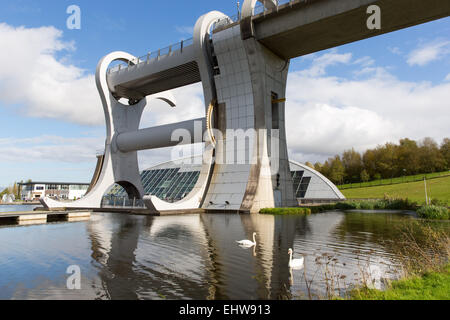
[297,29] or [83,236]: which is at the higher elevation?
[297,29]

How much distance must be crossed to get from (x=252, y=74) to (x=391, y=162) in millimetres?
69185

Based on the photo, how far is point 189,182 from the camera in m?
50.1

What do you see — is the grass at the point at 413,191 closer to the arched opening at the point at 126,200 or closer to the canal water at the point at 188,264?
the arched opening at the point at 126,200

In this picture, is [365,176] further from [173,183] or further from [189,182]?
[173,183]

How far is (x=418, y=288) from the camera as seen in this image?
604cm

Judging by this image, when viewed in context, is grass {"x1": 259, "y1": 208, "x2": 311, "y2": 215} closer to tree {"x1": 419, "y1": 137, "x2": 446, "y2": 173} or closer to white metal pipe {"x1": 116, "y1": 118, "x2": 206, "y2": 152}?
white metal pipe {"x1": 116, "y1": 118, "x2": 206, "y2": 152}

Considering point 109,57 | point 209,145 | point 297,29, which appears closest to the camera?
point 297,29

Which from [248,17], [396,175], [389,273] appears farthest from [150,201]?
[396,175]

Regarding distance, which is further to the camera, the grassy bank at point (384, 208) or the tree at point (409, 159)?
the tree at point (409, 159)

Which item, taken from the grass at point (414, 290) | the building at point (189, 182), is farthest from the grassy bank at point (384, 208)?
the grass at point (414, 290)

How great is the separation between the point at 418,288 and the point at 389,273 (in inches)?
62.4

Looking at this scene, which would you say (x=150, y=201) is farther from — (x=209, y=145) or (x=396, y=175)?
(x=396, y=175)

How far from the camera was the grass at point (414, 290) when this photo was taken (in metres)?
5.54

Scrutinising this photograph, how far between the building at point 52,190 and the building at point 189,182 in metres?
39.4
